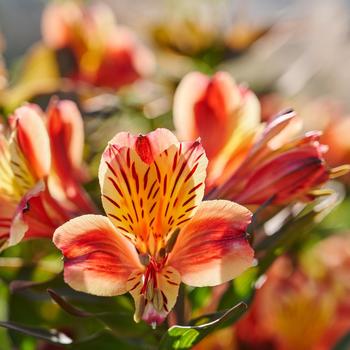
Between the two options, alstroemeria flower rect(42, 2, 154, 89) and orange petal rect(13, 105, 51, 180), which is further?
alstroemeria flower rect(42, 2, 154, 89)

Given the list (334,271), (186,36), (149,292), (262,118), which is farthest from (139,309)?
(186,36)

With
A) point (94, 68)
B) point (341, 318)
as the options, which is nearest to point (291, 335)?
point (341, 318)

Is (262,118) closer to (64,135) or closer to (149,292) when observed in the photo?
(64,135)

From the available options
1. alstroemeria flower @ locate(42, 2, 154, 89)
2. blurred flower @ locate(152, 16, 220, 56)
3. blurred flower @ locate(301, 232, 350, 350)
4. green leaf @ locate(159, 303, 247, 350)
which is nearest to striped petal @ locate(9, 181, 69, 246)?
green leaf @ locate(159, 303, 247, 350)

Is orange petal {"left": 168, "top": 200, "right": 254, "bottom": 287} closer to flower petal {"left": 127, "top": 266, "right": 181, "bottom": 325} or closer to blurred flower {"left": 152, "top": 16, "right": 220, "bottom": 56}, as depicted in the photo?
flower petal {"left": 127, "top": 266, "right": 181, "bottom": 325}

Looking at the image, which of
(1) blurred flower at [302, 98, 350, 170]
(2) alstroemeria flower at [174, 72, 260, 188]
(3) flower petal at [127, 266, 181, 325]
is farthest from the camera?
(1) blurred flower at [302, 98, 350, 170]
